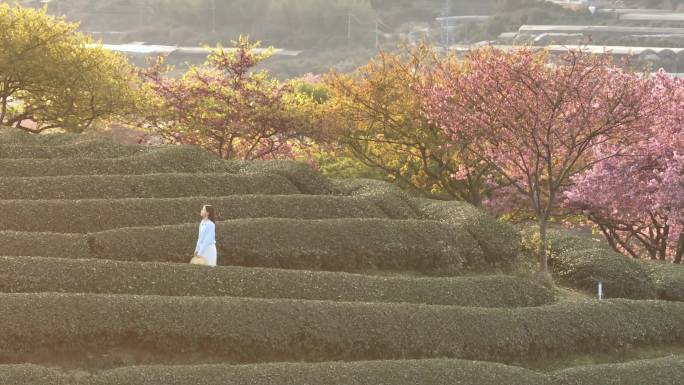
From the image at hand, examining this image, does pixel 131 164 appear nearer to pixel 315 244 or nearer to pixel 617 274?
pixel 315 244

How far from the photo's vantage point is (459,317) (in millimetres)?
21906

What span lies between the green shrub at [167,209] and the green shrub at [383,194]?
1.44 ft

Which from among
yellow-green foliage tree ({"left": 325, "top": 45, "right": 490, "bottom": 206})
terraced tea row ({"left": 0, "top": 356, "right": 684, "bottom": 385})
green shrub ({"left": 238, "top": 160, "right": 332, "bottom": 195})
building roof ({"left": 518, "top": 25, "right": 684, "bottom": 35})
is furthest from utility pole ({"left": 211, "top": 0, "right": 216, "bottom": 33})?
terraced tea row ({"left": 0, "top": 356, "right": 684, "bottom": 385})

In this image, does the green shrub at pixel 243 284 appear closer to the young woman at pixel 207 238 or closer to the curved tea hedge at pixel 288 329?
the young woman at pixel 207 238

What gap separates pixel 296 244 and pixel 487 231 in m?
5.91

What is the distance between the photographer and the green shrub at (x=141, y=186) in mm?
26469

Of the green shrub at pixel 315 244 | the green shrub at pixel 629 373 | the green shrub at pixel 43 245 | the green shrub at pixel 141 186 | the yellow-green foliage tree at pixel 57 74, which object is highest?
the yellow-green foliage tree at pixel 57 74

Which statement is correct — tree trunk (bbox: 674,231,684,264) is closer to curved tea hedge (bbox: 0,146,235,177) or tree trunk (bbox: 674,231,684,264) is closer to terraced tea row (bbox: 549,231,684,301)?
terraced tea row (bbox: 549,231,684,301)

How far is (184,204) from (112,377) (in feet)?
30.3

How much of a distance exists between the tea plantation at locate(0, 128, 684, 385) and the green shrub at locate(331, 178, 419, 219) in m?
0.07

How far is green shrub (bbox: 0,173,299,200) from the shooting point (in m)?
26.5

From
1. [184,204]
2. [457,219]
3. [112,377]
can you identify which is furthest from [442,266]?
[112,377]

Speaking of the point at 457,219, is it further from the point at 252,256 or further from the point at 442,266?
the point at 252,256

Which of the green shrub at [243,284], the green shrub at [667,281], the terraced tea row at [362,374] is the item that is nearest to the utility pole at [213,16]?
the green shrub at [667,281]
